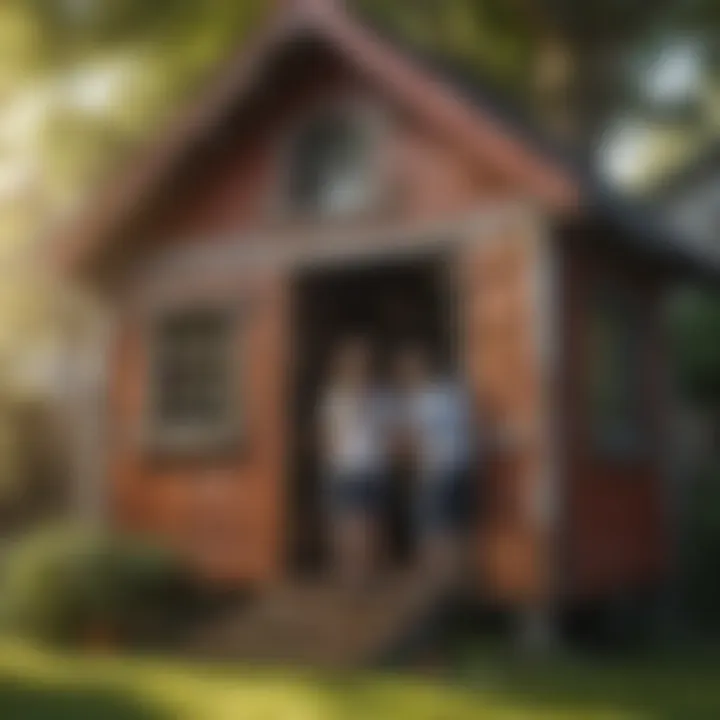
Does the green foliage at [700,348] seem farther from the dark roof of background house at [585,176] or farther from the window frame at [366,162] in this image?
the window frame at [366,162]

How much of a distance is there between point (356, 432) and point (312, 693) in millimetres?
1639

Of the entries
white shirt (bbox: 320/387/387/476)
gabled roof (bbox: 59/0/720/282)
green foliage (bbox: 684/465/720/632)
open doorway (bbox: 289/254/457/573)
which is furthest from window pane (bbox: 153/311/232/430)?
green foliage (bbox: 684/465/720/632)

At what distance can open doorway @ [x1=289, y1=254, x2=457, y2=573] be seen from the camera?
774 cm

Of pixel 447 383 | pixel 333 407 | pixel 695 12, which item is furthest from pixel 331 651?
pixel 695 12

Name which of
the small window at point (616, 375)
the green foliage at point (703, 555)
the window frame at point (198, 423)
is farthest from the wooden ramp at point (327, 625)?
the green foliage at point (703, 555)

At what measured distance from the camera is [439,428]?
6891mm

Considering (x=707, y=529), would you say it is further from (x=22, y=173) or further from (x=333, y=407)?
(x=22, y=173)

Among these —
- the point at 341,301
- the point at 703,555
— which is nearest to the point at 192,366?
the point at 341,301

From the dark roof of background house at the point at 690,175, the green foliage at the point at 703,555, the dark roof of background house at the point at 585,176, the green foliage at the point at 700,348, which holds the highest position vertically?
the dark roof of background house at the point at 690,175

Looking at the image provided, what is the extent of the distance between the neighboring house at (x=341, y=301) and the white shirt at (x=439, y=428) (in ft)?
0.79

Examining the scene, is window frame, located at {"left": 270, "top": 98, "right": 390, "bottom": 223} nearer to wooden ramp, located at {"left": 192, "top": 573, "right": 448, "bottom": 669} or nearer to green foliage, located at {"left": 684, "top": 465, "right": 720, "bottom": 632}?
wooden ramp, located at {"left": 192, "top": 573, "right": 448, "bottom": 669}

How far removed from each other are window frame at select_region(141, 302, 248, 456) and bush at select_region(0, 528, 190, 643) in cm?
141

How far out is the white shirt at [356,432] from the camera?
21.9 ft

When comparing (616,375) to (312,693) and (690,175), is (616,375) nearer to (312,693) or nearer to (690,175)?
(312,693)
